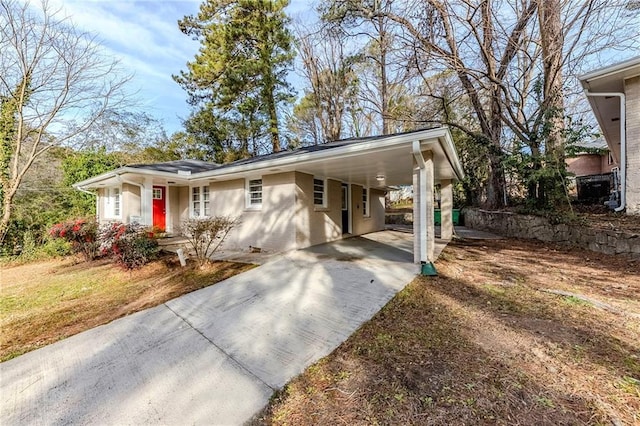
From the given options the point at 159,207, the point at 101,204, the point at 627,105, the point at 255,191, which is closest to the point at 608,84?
the point at 627,105

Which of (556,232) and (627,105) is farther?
(556,232)

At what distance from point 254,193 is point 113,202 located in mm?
7780

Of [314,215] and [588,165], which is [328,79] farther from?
[588,165]

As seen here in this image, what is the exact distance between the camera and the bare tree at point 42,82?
32.0 ft

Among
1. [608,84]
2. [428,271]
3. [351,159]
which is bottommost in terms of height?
[428,271]

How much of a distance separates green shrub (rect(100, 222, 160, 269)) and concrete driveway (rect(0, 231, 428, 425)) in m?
3.27

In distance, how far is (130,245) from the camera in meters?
7.07

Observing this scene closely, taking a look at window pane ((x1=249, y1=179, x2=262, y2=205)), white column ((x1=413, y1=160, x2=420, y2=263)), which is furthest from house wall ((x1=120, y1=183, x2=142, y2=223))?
white column ((x1=413, y1=160, x2=420, y2=263))

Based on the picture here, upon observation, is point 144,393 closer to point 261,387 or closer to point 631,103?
point 261,387

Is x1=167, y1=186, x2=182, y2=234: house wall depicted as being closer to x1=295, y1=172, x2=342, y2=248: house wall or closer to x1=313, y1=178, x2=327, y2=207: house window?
x1=313, y1=178, x2=327, y2=207: house window

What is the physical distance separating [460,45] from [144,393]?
12133 mm

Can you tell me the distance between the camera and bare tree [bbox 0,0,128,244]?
974 cm

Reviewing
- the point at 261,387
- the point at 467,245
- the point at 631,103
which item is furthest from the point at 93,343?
the point at 631,103

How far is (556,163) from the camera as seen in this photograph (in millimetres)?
9266
